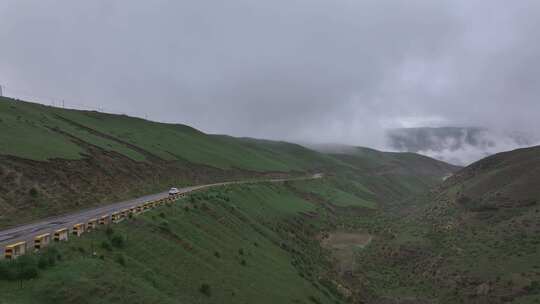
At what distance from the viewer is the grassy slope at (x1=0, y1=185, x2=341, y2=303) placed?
61.8 ft

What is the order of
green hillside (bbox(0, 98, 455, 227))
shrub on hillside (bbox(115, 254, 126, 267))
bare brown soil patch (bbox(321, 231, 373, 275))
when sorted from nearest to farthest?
shrub on hillside (bbox(115, 254, 126, 267)) → green hillside (bbox(0, 98, 455, 227)) → bare brown soil patch (bbox(321, 231, 373, 275))

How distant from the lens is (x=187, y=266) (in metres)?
Answer: 27.7

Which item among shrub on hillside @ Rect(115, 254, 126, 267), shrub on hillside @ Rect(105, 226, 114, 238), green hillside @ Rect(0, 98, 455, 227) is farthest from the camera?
green hillside @ Rect(0, 98, 455, 227)

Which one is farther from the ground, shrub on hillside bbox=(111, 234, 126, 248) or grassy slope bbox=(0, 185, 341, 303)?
shrub on hillside bbox=(111, 234, 126, 248)

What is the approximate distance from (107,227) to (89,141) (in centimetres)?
5405

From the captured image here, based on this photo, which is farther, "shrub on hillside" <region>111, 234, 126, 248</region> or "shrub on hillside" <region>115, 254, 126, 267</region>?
"shrub on hillside" <region>111, 234, 126, 248</region>

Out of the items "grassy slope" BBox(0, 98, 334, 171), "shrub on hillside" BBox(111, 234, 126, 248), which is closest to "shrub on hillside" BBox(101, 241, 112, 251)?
"shrub on hillside" BBox(111, 234, 126, 248)

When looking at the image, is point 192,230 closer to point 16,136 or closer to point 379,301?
point 379,301

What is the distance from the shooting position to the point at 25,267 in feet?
62.7

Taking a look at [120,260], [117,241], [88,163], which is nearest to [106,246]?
[117,241]

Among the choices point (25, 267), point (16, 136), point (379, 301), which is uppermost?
point (16, 136)

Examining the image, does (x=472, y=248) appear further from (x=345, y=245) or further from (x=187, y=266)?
(x=187, y=266)

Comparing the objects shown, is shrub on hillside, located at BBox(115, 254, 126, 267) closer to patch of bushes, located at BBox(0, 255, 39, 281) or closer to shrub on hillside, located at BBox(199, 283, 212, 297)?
patch of bushes, located at BBox(0, 255, 39, 281)

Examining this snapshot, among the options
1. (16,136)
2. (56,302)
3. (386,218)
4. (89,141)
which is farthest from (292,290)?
(386,218)
